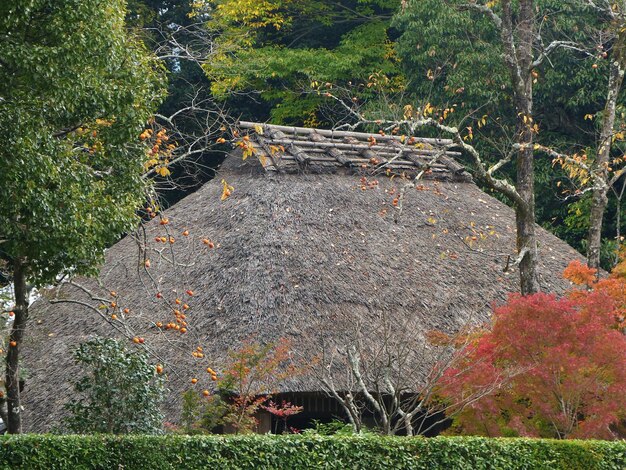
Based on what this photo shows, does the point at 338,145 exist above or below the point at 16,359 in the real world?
above

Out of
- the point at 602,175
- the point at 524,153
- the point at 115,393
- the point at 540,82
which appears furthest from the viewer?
the point at 540,82

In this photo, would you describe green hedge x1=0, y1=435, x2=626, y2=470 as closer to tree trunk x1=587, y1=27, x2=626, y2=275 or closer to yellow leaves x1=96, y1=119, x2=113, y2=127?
yellow leaves x1=96, y1=119, x2=113, y2=127

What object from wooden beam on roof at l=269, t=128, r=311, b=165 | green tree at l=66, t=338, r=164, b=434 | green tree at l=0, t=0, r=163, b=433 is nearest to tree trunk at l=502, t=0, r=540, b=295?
wooden beam on roof at l=269, t=128, r=311, b=165

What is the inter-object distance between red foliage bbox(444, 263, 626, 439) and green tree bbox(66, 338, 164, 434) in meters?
3.96

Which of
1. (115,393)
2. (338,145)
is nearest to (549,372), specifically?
(115,393)

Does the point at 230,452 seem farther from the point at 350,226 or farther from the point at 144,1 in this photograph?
the point at 144,1

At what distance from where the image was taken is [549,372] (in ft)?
42.9

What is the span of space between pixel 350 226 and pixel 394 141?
450 centimetres

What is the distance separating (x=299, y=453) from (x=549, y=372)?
4.21m

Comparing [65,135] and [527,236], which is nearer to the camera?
[65,135]

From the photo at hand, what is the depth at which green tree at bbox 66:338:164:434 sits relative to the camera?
1246cm

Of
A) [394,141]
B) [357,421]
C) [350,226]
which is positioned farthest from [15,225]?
[394,141]

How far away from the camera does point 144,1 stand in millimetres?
31953

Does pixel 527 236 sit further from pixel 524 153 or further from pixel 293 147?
pixel 293 147
